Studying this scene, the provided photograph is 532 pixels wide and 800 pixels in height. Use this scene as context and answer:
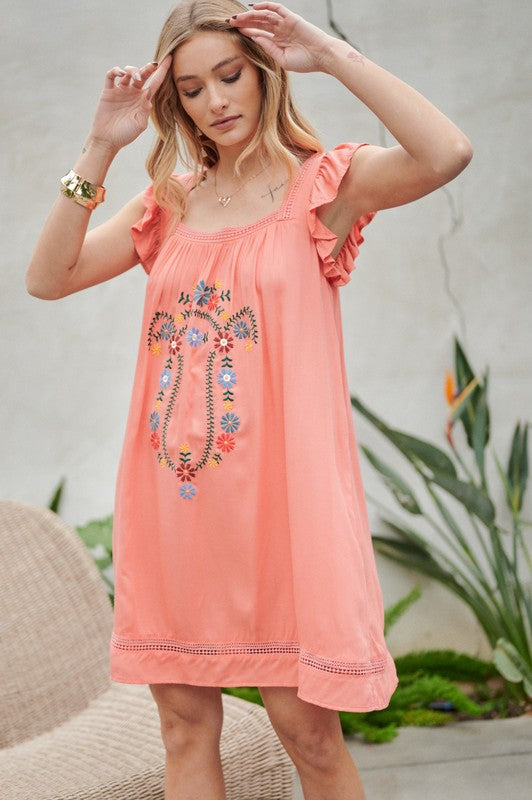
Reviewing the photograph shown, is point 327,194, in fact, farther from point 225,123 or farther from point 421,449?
point 421,449

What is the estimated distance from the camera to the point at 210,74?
1959 mm

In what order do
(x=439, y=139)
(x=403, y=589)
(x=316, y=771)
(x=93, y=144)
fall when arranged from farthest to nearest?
1. (x=403, y=589)
2. (x=93, y=144)
3. (x=316, y=771)
4. (x=439, y=139)

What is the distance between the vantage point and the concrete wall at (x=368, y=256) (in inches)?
159

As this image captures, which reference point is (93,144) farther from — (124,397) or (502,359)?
(502,359)

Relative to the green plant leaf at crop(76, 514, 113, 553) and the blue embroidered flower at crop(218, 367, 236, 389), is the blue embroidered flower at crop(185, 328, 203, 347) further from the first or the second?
the green plant leaf at crop(76, 514, 113, 553)

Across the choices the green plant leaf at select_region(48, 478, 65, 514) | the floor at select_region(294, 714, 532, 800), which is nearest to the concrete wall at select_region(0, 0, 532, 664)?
the green plant leaf at select_region(48, 478, 65, 514)

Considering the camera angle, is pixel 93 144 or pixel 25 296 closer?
pixel 93 144

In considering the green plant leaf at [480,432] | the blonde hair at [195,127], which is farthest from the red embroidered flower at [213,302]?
the green plant leaf at [480,432]

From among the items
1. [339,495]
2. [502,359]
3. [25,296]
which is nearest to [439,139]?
[339,495]

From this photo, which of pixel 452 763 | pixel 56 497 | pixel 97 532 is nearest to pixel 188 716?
pixel 452 763

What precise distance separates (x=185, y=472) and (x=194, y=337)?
26 cm

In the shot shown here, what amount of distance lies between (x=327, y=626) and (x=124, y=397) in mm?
2461

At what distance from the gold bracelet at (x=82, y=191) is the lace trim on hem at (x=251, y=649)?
2.90 feet

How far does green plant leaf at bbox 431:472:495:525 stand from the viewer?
11.6 feet
